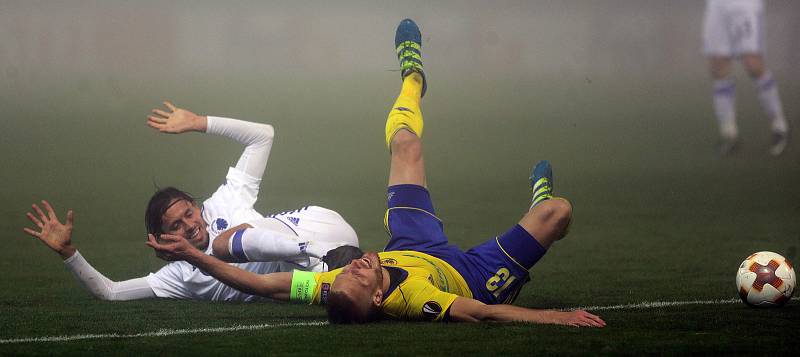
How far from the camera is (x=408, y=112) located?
6.88 metres

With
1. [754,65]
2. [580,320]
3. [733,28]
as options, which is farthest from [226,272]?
[733,28]

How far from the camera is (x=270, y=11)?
56.8 feet

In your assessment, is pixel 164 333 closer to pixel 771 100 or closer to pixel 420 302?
pixel 420 302

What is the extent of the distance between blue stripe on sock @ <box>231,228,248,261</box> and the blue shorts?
2.51 feet

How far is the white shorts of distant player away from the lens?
6859 millimetres

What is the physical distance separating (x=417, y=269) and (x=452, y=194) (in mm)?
6656

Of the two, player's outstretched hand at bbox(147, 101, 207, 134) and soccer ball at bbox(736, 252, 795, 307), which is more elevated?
player's outstretched hand at bbox(147, 101, 207, 134)

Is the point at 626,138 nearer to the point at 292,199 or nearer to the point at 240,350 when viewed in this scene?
the point at 292,199

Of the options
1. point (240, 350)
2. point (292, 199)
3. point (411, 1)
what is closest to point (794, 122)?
point (411, 1)

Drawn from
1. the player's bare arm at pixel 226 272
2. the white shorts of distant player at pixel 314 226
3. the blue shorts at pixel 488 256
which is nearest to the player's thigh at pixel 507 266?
the blue shorts at pixel 488 256

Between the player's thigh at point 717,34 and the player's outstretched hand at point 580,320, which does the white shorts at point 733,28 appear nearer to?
the player's thigh at point 717,34

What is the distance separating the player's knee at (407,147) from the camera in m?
6.55

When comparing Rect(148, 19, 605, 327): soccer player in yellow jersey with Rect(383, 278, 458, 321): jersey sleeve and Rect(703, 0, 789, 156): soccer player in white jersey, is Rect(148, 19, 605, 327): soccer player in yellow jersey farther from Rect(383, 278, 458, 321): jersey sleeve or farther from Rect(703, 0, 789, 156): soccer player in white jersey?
Rect(703, 0, 789, 156): soccer player in white jersey

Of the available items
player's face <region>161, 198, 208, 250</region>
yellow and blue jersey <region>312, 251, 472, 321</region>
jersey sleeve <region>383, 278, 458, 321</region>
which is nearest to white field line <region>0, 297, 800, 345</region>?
yellow and blue jersey <region>312, 251, 472, 321</region>
